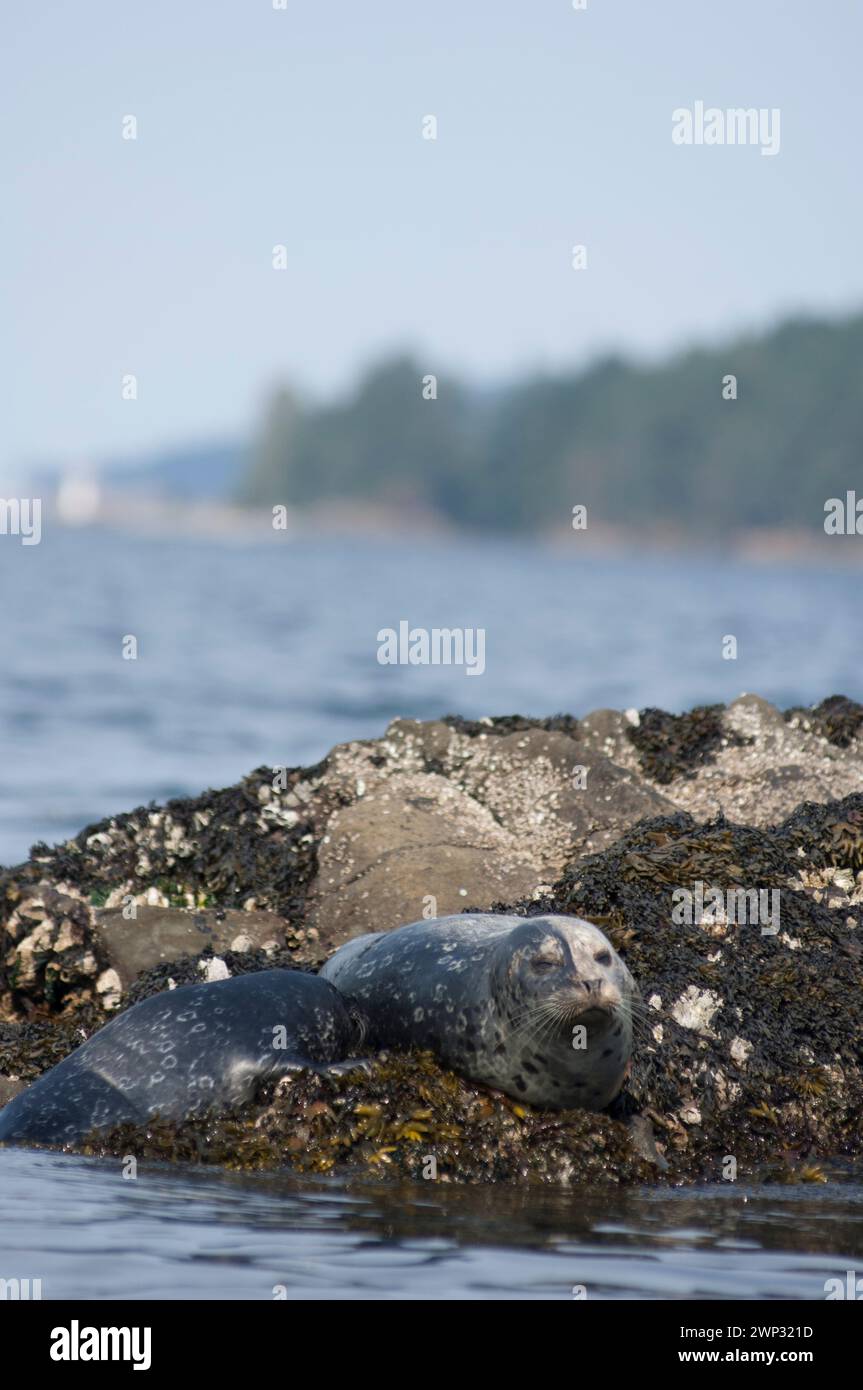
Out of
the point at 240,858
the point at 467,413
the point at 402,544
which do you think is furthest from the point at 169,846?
the point at 467,413

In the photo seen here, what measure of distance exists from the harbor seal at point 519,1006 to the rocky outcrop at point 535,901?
0.13m

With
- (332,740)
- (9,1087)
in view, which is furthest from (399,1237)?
(332,740)

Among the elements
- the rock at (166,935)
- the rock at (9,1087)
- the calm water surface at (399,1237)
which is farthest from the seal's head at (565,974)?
the rock at (166,935)

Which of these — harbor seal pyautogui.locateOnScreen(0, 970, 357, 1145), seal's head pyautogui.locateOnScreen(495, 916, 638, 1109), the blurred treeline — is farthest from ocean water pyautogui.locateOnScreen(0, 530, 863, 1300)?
the blurred treeline

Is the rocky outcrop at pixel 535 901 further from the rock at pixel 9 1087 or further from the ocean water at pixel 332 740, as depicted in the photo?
the ocean water at pixel 332 740

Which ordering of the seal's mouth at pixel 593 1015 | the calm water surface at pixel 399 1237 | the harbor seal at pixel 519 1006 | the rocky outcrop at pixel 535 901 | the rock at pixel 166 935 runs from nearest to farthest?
the calm water surface at pixel 399 1237
the seal's mouth at pixel 593 1015
the harbor seal at pixel 519 1006
the rocky outcrop at pixel 535 901
the rock at pixel 166 935

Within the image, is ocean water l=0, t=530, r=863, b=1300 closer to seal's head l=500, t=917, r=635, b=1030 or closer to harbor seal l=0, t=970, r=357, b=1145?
harbor seal l=0, t=970, r=357, b=1145

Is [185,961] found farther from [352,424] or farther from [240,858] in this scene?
[352,424]

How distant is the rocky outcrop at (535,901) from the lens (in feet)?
22.0

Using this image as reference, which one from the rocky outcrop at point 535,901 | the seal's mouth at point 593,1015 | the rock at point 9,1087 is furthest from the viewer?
the rock at point 9,1087

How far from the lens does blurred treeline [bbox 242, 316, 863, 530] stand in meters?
141

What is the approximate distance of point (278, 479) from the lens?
180m

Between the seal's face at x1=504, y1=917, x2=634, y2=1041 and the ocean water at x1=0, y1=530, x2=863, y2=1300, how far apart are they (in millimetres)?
604

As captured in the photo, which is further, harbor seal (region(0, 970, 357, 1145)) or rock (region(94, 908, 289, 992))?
rock (region(94, 908, 289, 992))
